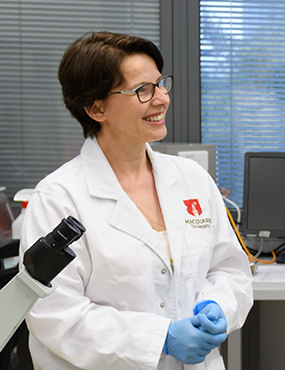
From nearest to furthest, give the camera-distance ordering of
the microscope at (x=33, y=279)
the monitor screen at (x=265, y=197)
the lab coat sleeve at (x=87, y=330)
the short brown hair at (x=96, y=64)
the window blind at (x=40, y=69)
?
the microscope at (x=33, y=279) → the lab coat sleeve at (x=87, y=330) → the short brown hair at (x=96, y=64) → the monitor screen at (x=265, y=197) → the window blind at (x=40, y=69)

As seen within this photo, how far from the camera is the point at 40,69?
2752mm

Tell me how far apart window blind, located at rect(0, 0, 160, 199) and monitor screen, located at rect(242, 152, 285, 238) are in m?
0.80

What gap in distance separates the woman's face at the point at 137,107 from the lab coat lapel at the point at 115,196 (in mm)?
93

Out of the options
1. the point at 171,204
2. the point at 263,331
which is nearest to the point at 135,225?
the point at 171,204

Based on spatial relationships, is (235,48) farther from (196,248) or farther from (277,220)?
(196,248)

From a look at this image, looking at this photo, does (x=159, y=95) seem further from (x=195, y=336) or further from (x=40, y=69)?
(x=40, y=69)

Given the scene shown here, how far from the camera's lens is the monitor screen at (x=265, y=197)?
8.30ft

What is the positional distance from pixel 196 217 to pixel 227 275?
0.59 feet

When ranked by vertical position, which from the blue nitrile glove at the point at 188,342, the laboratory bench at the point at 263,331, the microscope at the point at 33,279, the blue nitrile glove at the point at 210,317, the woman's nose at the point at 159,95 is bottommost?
the laboratory bench at the point at 263,331

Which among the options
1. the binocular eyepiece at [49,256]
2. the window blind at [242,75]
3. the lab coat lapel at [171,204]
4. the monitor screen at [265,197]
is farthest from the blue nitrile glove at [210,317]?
the window blind at [242,75]

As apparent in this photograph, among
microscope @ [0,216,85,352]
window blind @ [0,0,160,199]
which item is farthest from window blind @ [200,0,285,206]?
microscope @ [0,216,85,352]

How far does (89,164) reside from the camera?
1.49 m

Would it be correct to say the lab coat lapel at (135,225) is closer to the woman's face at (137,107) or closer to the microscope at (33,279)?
the woman's face at (137,107)

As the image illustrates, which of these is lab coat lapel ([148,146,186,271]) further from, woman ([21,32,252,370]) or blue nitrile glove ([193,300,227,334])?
blue nitrile glove ([193,300,227,334])
